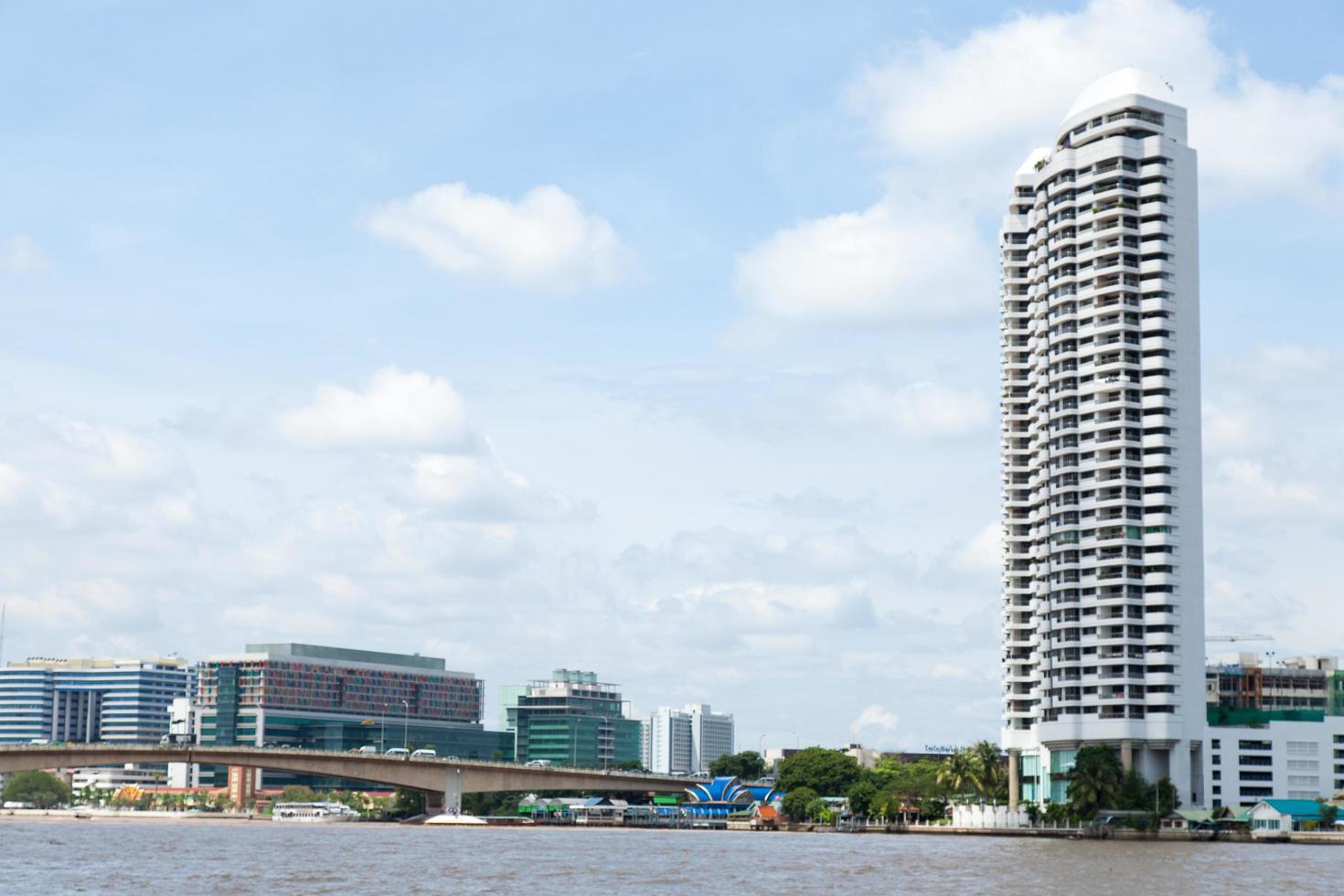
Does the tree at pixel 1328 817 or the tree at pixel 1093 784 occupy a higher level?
the tree at pixel 1093 784

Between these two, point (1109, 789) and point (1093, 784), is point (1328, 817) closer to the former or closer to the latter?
point (1109, 789)

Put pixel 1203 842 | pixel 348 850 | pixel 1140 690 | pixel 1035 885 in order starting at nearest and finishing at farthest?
pixel 1035 885, pixel 348 850, pixel 1203 842, pixel 1140 690

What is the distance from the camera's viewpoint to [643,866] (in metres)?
129

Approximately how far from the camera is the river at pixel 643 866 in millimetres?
100938

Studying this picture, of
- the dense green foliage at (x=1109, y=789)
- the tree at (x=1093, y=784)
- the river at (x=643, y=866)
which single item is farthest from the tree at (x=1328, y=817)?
the tree at (x=1093, y=784)

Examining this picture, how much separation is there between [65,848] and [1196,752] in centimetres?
11957

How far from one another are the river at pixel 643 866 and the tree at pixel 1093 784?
9.17 meters

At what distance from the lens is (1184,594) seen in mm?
197250

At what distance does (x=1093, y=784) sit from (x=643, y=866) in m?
71.0

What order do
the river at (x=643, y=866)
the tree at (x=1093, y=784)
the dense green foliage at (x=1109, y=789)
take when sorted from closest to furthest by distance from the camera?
the river at (x=643, y=866) → the tree at (x=1093, y=784) → the dense green foliage at (x=1109, y=789)

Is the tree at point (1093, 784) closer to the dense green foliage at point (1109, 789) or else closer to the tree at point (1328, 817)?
the dense green foliage at point (1109, 789)

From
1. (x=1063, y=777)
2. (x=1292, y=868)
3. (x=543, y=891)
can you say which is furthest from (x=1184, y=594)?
(x=543, y=891)

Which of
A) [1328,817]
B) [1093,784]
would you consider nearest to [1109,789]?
[1093,784]

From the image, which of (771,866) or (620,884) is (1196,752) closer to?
(771,866)
